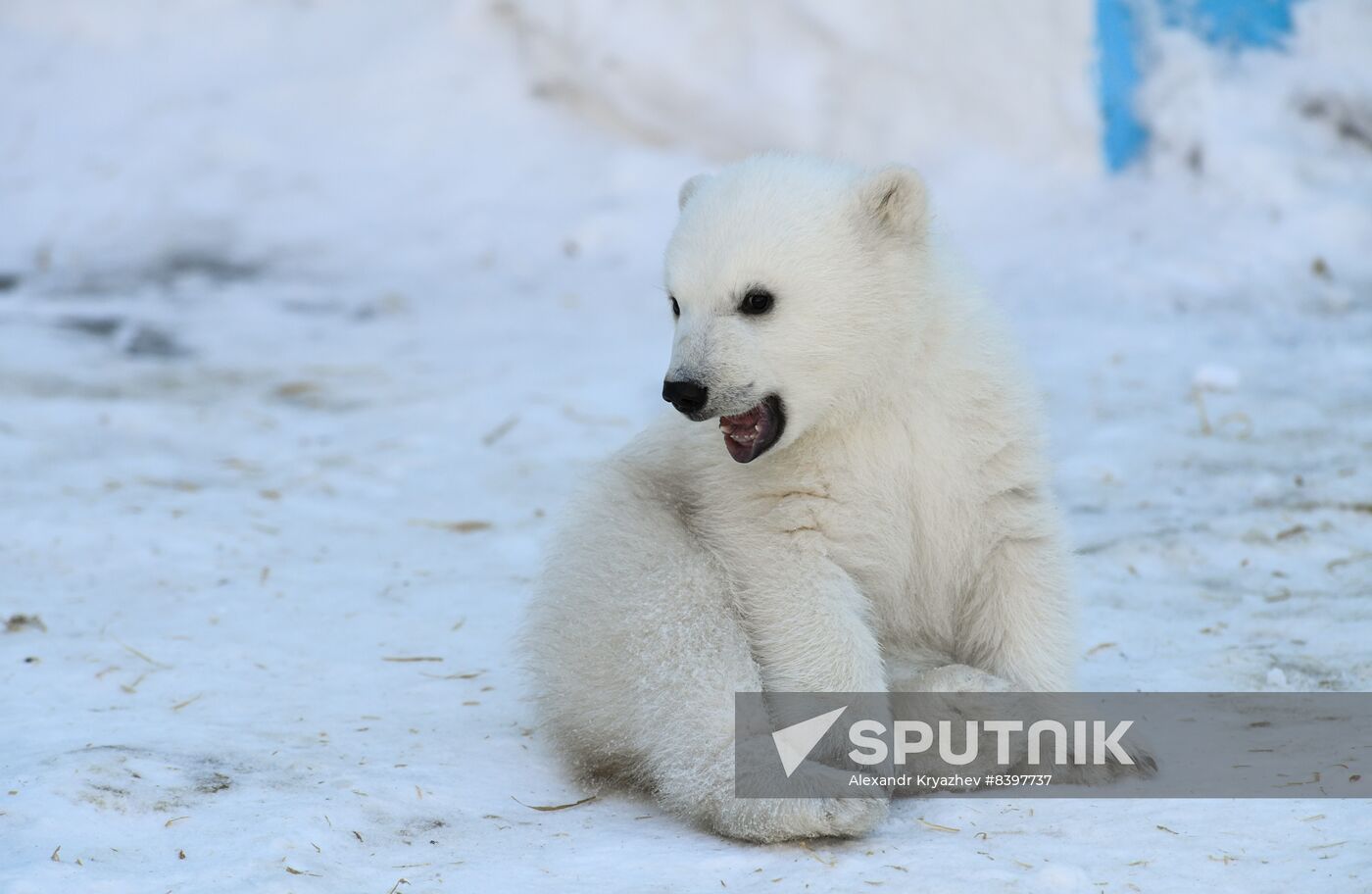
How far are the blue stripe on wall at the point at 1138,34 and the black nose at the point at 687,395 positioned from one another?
6.72 meters

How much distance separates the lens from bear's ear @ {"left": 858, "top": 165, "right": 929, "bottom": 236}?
3.68 metres

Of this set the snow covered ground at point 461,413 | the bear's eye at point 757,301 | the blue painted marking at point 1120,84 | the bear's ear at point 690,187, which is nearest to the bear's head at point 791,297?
the bear's eye at point 757,301

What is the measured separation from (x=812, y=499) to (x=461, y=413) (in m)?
4.04

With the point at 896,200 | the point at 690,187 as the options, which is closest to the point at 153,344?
the point at 690,187

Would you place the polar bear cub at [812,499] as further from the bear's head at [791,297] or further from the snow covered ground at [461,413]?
the snow covered ground at [461,413]

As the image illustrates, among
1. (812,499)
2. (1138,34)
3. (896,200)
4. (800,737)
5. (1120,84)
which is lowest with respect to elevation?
(800,737)

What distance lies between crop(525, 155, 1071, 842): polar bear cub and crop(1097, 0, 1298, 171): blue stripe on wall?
622cm

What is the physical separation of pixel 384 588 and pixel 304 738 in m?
1.33

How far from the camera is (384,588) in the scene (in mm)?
5047

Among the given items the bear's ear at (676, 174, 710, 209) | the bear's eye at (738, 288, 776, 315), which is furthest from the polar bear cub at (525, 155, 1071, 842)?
the bear's ear at (676, 174, 710, 209)

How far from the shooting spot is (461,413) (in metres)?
7.29

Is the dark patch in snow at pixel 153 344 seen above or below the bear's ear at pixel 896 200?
below

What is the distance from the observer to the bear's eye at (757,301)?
3649 mm

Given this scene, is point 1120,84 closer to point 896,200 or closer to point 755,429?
point 896,200
